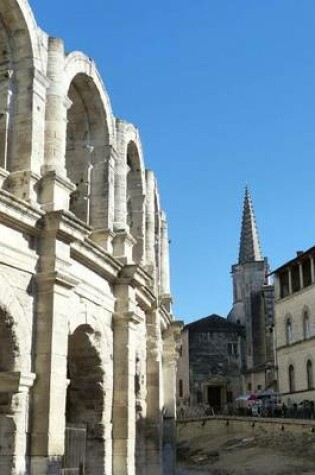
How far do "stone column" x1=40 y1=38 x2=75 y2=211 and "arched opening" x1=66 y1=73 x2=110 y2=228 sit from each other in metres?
1.73

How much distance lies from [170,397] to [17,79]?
482 inches

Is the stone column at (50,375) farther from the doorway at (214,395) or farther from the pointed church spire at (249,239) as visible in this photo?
the pointed church spire at (249,239)

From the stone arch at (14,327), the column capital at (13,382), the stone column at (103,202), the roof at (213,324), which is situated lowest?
the column capital at (13,382)

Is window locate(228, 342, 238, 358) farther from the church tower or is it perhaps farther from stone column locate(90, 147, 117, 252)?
stone column locate(90, 147, 117, 252)

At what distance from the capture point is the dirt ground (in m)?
27.2

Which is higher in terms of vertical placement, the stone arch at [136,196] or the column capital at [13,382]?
the stone arch at [136,196]

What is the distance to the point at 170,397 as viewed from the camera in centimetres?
2238

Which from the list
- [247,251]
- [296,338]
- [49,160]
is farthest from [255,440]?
[247,251]

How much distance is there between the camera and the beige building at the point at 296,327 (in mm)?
39938

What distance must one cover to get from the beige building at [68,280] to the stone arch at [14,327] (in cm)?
2

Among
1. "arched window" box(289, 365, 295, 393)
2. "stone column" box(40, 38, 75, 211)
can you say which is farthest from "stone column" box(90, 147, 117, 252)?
"arched window" box(289, 365, 295, 393)

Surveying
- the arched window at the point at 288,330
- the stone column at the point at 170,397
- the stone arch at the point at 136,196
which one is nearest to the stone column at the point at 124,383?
the stone arch at the point at 136,196

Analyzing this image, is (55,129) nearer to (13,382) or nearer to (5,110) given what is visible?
(5,110)

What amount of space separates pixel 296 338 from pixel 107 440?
2872 cm
